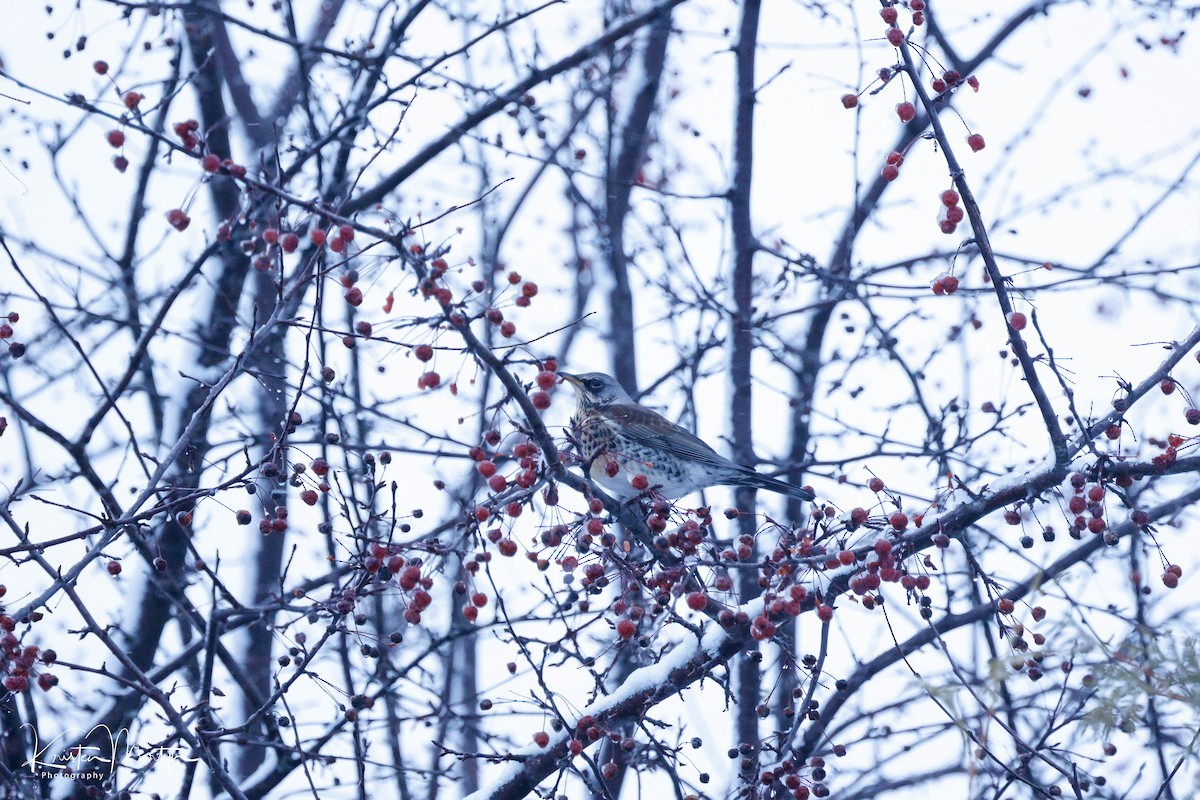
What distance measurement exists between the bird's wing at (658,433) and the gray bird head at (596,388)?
0.11 m

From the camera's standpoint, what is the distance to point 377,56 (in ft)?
19.3

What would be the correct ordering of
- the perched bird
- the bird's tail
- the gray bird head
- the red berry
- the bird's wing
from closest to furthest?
the red berry, the bird's tail, the perched bird, the bird's wing, the gray bird head

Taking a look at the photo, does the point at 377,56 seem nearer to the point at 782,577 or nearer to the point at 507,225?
the point at 507,225

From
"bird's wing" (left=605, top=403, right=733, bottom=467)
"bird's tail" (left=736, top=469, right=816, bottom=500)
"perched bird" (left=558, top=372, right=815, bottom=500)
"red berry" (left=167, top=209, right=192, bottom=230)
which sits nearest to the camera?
"red berry" (left=167, top=209, right=192, bottom=230)

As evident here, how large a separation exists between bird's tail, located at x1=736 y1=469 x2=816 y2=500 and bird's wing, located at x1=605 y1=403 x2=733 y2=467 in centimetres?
39

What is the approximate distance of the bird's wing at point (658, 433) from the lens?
262 inches

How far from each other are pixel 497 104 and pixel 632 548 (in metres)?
3.24

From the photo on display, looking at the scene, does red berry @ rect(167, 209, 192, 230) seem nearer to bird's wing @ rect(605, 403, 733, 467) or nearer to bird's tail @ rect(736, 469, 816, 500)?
bird's tail @ rect(736, 469, 816, 500)

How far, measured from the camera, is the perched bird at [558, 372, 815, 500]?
6395 millimetres

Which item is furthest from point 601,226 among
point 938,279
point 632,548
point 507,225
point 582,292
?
point 938,279

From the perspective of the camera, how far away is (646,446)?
6.80 meters
